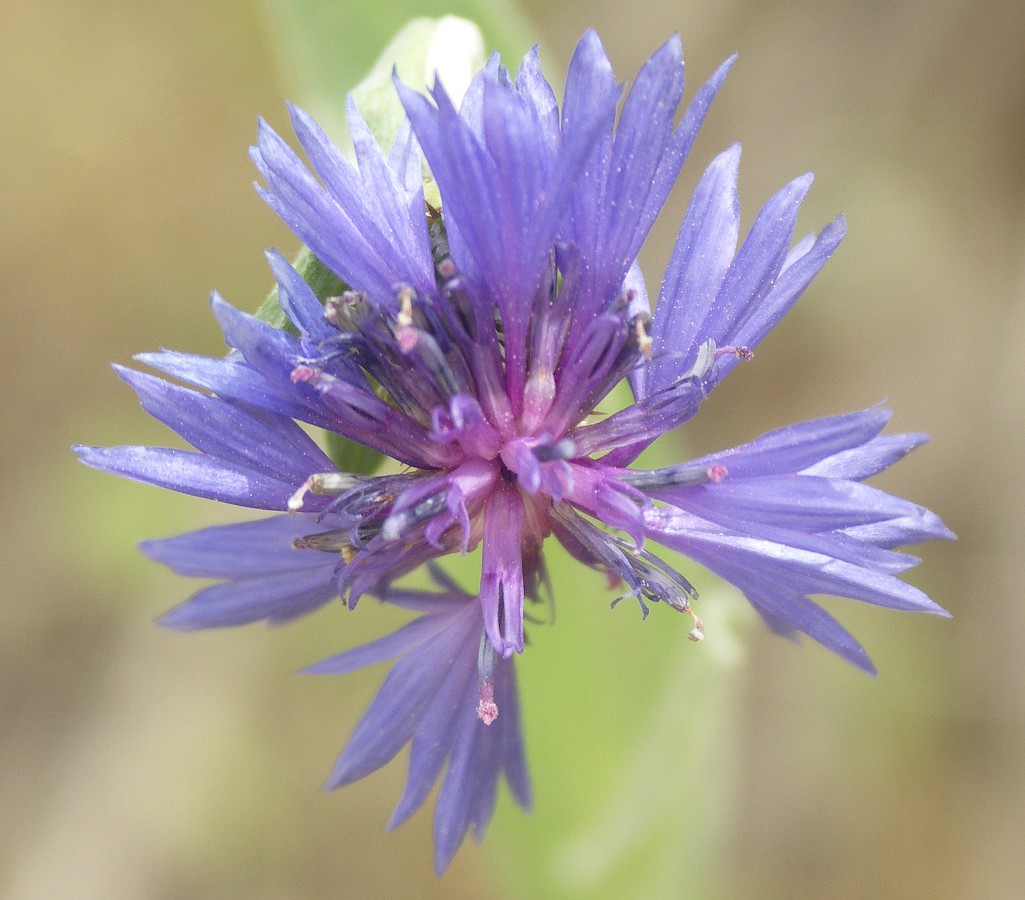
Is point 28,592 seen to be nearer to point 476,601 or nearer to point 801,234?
point 476,601

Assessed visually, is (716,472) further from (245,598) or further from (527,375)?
(245,598)

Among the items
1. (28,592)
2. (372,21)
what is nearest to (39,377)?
(28,592)

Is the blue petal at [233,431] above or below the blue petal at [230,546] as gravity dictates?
above

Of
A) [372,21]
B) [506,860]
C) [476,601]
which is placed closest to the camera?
[476,601]

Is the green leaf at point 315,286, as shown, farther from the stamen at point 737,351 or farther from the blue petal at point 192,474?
the stamen at point 737,351

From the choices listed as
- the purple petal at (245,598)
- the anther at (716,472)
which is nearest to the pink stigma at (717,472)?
the anther at (716,472)
